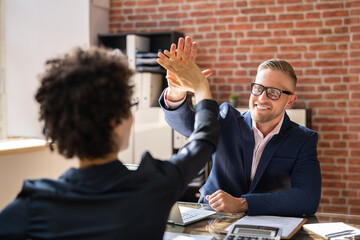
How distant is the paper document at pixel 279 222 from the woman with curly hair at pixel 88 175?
648mm

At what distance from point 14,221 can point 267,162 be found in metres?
1.29

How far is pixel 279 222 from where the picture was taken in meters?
1.66

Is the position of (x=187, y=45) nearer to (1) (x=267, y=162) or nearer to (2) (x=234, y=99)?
(1) (x=267, y=162)

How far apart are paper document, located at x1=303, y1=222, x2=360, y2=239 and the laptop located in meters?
0.39

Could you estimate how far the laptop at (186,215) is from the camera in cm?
167

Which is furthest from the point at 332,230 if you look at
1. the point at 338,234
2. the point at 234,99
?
the point at 234,99

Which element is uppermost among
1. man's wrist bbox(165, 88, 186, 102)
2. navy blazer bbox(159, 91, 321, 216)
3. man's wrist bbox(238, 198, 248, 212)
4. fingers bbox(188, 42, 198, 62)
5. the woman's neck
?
fingers bbox(188, 42, 198, 62)

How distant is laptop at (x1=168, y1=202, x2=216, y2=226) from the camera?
1.67 metres

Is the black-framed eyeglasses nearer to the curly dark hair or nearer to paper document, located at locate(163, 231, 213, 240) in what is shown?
paper document, located at locate(163, 231, 213, 240)

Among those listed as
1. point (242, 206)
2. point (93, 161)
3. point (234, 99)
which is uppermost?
point (93, 161)

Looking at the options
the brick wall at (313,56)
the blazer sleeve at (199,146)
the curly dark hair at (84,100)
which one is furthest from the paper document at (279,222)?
the brick wall at (313,56)

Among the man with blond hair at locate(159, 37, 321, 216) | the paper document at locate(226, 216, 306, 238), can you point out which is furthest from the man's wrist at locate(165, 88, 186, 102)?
the paper document at locate(226, 216, 306, 238)

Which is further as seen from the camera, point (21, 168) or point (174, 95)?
point (21, 168)

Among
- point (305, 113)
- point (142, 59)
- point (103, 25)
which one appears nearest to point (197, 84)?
point (305, 113)
